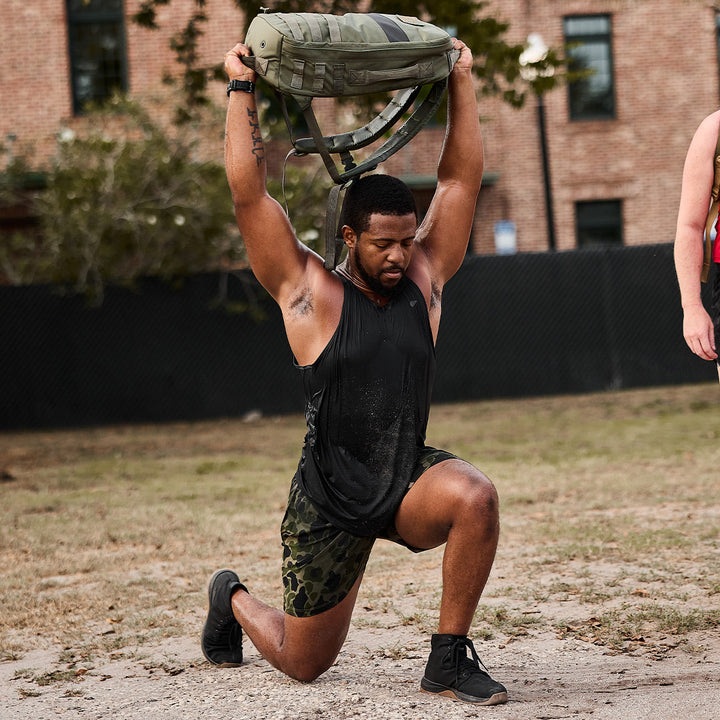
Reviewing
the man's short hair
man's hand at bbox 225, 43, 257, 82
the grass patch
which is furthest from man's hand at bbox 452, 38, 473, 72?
the grass patch

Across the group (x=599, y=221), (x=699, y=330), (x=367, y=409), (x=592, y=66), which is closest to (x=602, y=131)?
(x=592, y=66)

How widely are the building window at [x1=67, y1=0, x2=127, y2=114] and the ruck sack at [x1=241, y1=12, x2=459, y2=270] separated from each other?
1741cm

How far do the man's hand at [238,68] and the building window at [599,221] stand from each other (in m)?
19.1

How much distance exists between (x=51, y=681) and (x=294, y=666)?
1059 millimetres

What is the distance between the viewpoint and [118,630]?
16.7 ft

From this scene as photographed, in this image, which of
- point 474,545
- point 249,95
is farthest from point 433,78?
point 474,545

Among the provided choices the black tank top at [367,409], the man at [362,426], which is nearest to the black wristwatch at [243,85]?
the man at [362,426]

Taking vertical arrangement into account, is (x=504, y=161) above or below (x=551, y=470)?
above

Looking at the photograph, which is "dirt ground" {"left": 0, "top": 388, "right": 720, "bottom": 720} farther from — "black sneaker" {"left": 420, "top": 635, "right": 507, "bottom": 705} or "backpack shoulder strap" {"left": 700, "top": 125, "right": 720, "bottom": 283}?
"backpack shoulder strap" {"left": 700, "top": 125, "right": 720, "bottom": 283}

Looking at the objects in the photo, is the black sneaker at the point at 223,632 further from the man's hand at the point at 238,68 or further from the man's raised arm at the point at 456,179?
the man's hand at the point at 238,68

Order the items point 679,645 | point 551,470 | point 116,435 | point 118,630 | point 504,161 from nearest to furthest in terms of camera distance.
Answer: point 679,645, point 118,630, point 551,470, point 116,435, point 504,161

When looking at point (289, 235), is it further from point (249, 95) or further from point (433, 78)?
point (433, 78)

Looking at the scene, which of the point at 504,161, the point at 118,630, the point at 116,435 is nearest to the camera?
the point at 118,630

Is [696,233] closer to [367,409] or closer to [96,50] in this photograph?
[367,409]
